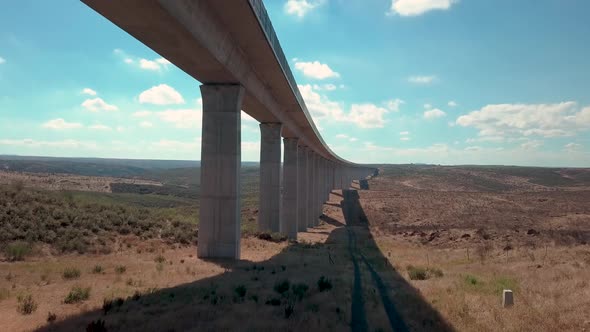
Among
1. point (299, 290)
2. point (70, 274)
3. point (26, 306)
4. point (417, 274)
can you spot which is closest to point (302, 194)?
point (417, 274)

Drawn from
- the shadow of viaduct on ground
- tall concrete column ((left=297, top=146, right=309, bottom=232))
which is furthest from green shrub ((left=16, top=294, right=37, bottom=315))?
tall concrete column ((left=297, top=146, right=309, bottom=232))

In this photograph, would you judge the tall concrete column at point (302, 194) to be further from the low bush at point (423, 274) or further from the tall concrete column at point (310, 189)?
the low bush at point (423, 274)

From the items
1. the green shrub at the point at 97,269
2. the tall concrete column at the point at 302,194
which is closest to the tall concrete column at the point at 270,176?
the tall concrete column at the point at 302,194

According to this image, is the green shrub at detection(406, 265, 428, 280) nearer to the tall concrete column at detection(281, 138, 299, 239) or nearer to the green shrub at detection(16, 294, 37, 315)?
the green shrub at detection(16, 294, 37, 315)

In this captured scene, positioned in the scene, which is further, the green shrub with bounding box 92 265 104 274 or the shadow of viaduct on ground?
the green shrub with bounding box 92 265 104 274

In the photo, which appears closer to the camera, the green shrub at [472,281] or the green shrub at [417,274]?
the green shrub at [472,281]
